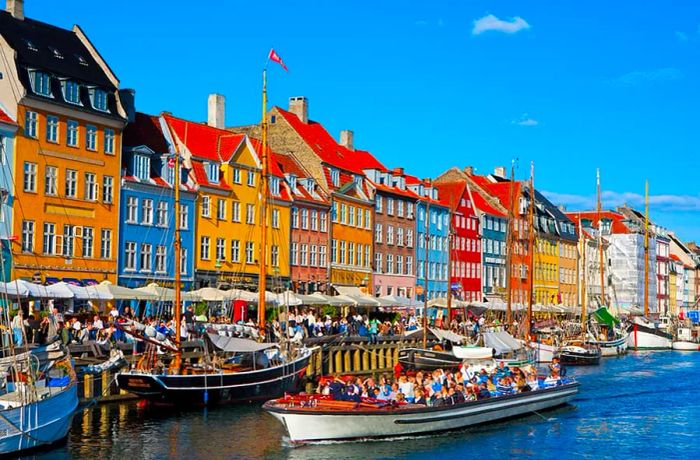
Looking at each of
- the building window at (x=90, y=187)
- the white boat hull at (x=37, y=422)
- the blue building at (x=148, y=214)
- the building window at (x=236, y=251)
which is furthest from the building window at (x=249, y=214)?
Answer: the white boat hull at (x=37, y=422)

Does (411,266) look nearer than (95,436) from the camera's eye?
No

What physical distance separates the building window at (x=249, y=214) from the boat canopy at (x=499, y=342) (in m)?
17.8

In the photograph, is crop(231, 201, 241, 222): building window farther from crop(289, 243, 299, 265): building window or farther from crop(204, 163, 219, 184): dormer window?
crop(289, 243, 299, 265): building window

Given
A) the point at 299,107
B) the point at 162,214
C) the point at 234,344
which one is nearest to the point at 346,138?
the point at 299,107

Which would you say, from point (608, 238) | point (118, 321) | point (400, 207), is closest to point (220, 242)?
point (118, 321)

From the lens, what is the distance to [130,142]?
58688 mm

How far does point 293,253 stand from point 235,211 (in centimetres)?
679

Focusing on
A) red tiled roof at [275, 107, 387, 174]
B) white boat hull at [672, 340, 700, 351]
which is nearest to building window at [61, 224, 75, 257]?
red tiled roof at [275, 107, 387, 174]

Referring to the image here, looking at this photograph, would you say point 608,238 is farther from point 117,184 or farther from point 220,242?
point 117,184

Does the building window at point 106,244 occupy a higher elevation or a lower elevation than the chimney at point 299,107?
lower

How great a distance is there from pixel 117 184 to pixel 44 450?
2844 centimetres

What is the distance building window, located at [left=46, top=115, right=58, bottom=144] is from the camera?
51688 millimetres

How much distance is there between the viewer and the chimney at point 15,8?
53469mm

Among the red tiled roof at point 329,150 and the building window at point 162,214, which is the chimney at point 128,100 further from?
the red tiled roof at point 329,150
